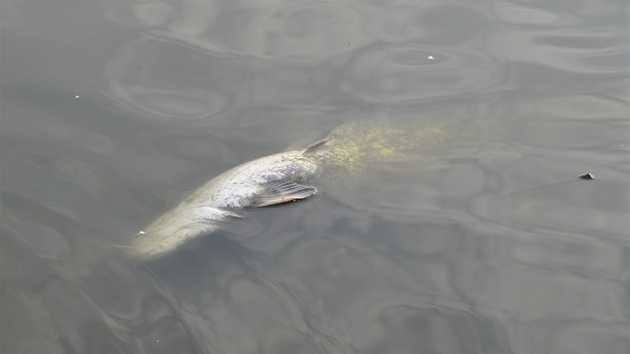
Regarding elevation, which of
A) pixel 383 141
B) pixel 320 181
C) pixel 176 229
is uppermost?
pixel 383 141

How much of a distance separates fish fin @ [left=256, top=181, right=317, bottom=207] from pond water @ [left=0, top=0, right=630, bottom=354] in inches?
3.3

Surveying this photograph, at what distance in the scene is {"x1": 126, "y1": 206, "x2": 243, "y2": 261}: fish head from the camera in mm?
4074

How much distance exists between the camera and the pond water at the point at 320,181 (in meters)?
3.81

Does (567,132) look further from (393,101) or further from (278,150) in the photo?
(278,150)

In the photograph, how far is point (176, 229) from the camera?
4.20 metres

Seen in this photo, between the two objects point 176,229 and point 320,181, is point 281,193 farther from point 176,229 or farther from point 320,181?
point 176,229

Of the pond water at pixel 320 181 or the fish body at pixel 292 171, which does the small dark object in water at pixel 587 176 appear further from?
the fish body at pixel 292 171

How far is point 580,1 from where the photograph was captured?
6.12 metres

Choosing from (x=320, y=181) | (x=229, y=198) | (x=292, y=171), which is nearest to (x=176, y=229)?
(x=229, y=198)

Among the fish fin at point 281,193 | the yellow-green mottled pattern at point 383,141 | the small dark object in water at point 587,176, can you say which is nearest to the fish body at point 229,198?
the fish fin at point 281,193

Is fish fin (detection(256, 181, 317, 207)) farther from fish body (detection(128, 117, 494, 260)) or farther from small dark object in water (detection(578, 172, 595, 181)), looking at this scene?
small dark object in water (detection(578, 172, 595, 181))

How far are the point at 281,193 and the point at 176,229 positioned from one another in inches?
29.0

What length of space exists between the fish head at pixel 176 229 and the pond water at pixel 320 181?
0.08 m

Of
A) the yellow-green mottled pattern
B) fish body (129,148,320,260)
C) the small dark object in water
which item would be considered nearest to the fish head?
fish body (129,148,320,260)
